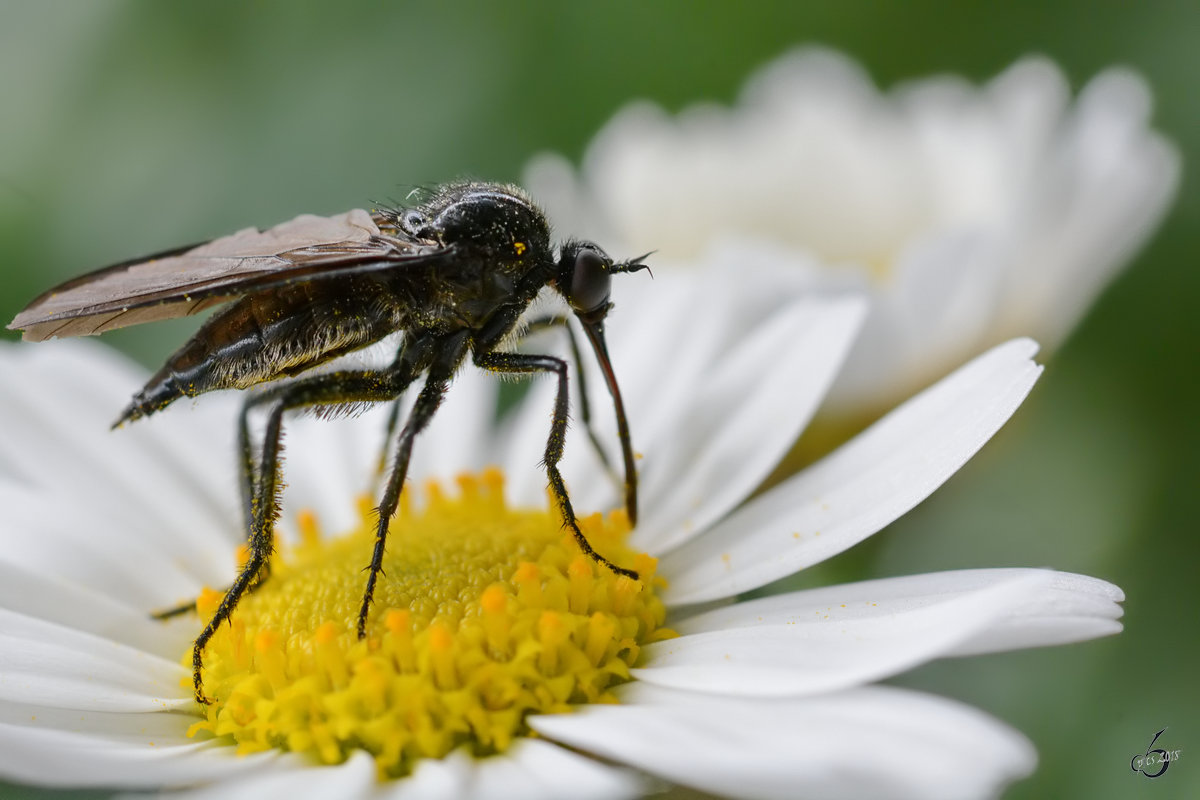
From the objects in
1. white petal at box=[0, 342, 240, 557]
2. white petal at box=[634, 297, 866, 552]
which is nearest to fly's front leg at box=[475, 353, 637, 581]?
white petal at box=[634, 297, 866, 552]

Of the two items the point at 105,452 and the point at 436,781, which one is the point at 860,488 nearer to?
the point at 436,781

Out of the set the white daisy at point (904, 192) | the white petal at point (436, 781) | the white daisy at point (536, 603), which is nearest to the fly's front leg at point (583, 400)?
the white daisy at point (536, 603)

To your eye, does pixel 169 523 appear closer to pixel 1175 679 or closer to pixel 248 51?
pixel 248 51

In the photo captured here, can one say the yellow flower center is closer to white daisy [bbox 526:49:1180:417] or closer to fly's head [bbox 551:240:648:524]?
fly's head [bbox 551:240:648:524]

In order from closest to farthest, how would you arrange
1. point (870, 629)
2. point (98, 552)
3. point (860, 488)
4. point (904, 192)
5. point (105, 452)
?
point (870, 629) → point (860, 488) → point (98, 552) → point (105, 452) → point (904, 192)

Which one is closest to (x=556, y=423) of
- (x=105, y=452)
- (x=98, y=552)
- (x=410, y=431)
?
(x=410, y=431)
